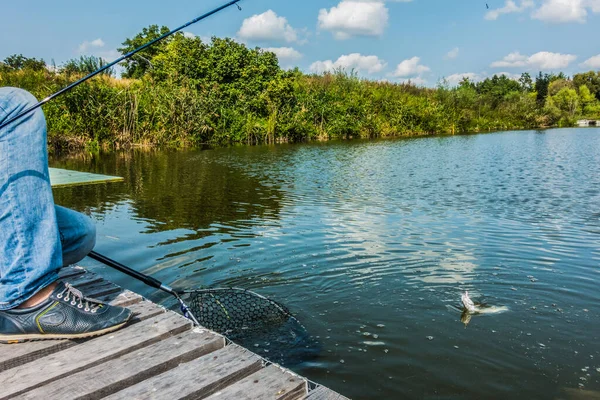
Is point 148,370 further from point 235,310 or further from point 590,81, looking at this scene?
point 590,81

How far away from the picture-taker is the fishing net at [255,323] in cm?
352

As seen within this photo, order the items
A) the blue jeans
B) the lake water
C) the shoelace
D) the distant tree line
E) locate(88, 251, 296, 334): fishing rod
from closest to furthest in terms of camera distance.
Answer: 1. the blue jeans
2. the shoelace
3. the lake water
4. locate(88, 251, 296, 334): fishing rod
5. the distant tree line

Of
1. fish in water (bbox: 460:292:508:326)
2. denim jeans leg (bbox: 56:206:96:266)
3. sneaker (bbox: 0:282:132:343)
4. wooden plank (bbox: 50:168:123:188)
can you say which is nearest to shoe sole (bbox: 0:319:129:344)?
sneaker (bbox: 0:282:132:343)

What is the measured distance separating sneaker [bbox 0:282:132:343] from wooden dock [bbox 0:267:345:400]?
0.04m

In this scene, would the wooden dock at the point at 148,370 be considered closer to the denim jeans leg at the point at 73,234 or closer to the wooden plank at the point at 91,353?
the wooden plank at the point at 91,353

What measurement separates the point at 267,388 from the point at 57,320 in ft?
3.51

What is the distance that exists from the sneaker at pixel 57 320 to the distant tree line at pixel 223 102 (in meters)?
15.3

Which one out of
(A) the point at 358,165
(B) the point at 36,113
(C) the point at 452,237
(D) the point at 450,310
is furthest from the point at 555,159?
(B) the point at 36,113

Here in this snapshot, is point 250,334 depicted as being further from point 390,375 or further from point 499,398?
point 499,398

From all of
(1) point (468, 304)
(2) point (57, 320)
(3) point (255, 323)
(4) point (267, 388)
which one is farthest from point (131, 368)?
(1) point (468, 304)

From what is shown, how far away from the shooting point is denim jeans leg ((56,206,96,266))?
7.72 feet

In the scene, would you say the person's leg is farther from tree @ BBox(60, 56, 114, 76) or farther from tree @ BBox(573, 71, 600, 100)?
tree @ BBox(573, 71, 600, 100)

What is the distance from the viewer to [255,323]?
3.91m

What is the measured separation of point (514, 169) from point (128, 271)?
14020mm
